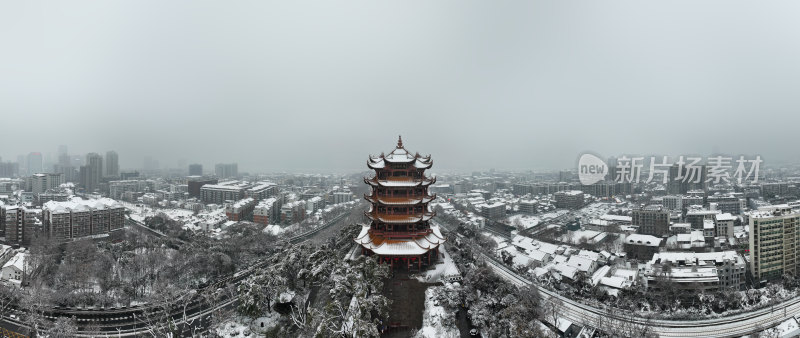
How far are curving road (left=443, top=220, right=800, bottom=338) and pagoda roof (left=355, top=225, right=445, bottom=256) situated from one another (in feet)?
27.8

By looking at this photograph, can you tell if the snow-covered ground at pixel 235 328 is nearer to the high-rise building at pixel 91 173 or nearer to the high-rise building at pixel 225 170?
the high-rise building at pixel 91 173

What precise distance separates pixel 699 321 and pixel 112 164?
10686 centimetres

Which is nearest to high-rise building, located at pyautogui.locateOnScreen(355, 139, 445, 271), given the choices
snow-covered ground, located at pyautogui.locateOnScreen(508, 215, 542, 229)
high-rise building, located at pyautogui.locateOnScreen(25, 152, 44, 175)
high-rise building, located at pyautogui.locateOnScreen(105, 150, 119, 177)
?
snow-covered ground, located at pyautogui.locateOnScreen(508, 215, 542, 229)

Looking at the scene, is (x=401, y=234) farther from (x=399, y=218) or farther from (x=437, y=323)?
(x=437, y=323)

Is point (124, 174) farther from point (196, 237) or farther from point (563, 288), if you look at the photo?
point (563, 288)

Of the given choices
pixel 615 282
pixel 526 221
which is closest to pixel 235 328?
pixel 615 282

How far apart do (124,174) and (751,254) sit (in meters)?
111

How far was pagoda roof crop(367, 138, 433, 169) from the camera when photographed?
2239 centimetres

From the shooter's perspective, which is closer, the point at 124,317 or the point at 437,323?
the point at 437,323

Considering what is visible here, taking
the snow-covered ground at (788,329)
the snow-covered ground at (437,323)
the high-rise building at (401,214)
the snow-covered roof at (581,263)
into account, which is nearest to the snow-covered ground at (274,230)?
the high-rise building at (401,214)

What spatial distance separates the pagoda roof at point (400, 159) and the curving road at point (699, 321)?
37.9 ft

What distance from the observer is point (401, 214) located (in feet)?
72.3

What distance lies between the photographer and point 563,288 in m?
26.0

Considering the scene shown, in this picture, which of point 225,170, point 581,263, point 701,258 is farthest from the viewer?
point 225,170
